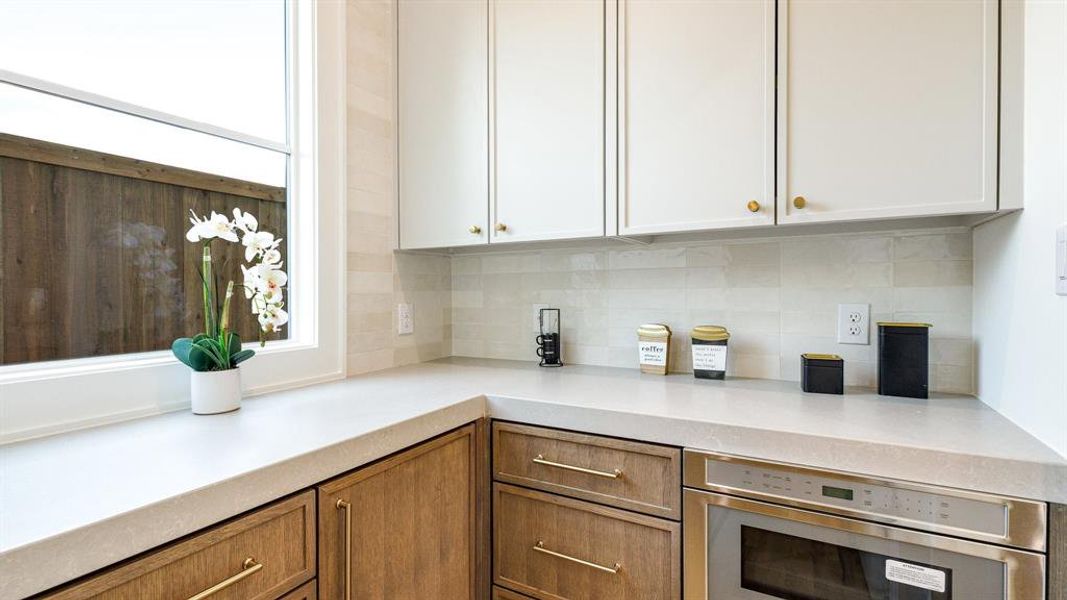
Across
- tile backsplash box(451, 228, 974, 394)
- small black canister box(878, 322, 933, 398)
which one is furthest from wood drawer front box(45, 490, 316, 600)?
small black canister box(878, 322, 933, 398)

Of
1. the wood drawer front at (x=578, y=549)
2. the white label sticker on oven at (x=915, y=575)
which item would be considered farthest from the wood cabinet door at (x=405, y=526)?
the white label sticker on oven at (x=915, y=575)

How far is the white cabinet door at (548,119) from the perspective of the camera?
157 centimetres

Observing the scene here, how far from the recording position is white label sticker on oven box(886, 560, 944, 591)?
940 millimetres

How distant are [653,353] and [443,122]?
1.16 meters

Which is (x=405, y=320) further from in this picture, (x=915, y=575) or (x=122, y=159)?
(x=915, y=575)

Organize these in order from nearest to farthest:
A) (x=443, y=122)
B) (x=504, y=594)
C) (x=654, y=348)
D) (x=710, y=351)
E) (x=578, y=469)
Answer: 1. (x=578, y=469)
2. (x=504, y=594)
3. (x=710, y=351)
4. (x=654, y=348)
5. (x=443, y=122)

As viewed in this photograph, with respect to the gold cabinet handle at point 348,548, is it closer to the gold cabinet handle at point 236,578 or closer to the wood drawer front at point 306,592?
the wood drawer front at point 306,592

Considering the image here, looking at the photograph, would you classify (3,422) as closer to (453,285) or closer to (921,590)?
(453,285)

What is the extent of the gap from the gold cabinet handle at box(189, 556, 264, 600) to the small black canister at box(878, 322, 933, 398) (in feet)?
5.15

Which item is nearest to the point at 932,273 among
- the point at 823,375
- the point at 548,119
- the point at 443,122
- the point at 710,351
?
the point at 823,375

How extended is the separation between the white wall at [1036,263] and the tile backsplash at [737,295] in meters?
0.18

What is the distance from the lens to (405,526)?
3.83ft

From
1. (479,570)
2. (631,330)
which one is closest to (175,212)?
(479,570)

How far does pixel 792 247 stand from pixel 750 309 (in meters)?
0.24
